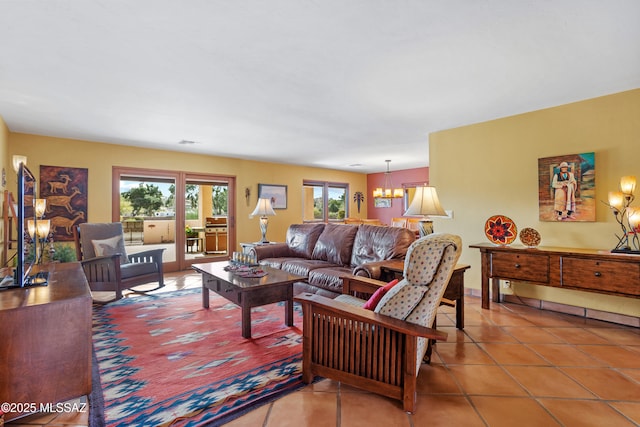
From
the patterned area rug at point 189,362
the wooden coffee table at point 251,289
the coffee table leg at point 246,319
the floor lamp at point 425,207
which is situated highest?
the floor lamp at point 425,207

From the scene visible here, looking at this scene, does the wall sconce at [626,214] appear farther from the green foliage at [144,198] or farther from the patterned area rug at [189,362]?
the green foliage at [144,198]

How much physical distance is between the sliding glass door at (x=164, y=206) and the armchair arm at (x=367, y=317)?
4.77 m

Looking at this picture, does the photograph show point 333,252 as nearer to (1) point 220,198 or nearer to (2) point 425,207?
(2) point 425,207

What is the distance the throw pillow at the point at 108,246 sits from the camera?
3.96 metres

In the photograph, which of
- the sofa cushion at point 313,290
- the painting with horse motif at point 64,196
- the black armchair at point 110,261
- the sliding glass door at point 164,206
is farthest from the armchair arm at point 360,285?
the painting with horse motif at point 64,196

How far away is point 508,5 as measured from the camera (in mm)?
1852

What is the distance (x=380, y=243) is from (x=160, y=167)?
433 cm

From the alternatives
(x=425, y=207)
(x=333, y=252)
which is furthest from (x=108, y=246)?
(x=425, y=207)

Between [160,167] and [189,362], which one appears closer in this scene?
[189,362]

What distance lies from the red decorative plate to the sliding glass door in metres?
4.85

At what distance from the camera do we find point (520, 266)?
344 cm

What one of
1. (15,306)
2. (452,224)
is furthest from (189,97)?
(452,224)

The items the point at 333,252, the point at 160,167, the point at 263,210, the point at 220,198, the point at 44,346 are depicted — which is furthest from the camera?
the point at 220,198

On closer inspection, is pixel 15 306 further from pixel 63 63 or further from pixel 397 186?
pixel 397 186
